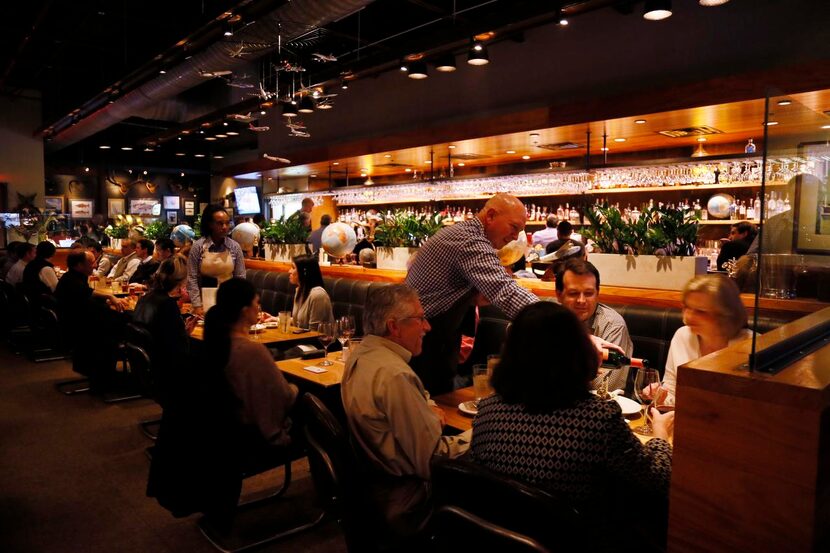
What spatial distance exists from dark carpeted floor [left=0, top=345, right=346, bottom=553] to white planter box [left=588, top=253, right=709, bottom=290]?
2.56 meters

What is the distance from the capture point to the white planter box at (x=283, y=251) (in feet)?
25.3

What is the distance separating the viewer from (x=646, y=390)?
2195mm

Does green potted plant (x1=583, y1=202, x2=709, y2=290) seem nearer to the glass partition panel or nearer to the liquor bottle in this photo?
the liquor bottle

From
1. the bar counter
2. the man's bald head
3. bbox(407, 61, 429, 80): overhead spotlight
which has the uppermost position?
bbox(407, 61, 429, 80): overhead spotlight

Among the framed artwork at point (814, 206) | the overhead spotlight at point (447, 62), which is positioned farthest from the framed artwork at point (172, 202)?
the framed artwork at point (814, 206)

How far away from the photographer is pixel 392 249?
623 centimetres

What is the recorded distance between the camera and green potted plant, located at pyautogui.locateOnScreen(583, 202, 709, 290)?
4.05 m

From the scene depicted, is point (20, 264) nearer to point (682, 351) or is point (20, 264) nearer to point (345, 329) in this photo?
point (345, 329)

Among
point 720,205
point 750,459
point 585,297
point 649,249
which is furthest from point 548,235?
point 750,459

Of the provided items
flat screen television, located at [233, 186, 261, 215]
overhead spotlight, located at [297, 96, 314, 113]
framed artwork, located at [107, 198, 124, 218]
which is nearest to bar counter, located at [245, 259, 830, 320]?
overhead spotlight, located at [297, 96, 314, 113]

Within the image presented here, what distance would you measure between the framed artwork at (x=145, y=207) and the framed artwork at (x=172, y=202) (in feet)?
1.44

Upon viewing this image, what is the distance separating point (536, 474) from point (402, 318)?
0.88 metres

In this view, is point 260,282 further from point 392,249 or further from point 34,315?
point 34,315

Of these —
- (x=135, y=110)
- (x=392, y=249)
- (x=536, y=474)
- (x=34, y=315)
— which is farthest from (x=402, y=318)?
(x=135, y=110)
